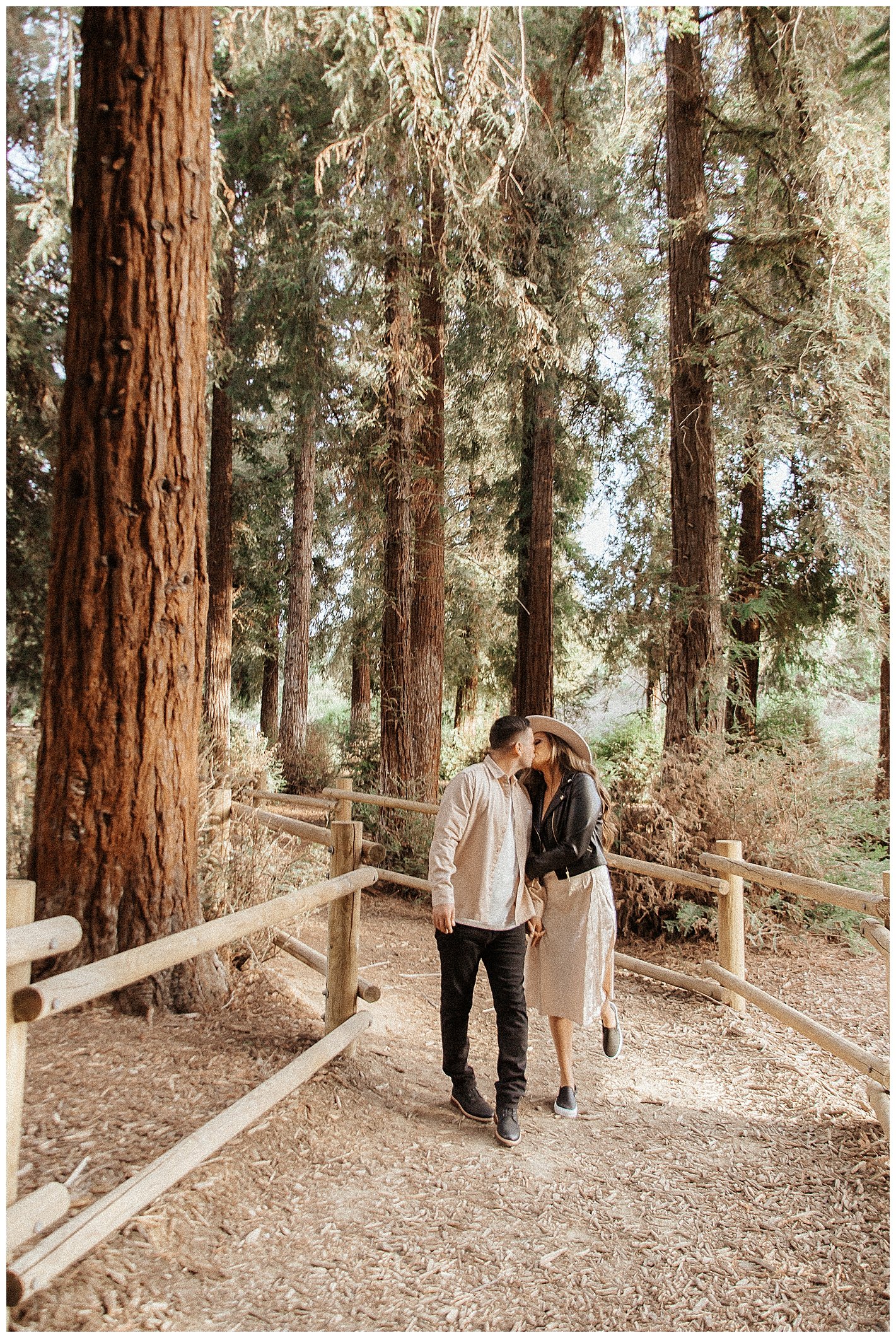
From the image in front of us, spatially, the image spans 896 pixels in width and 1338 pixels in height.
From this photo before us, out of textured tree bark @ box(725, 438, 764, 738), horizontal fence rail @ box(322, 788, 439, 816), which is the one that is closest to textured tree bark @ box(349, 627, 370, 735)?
horizontal fence rail @ box(322, 788, 439, 816)

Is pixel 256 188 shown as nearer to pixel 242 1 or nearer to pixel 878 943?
pixel 242 1

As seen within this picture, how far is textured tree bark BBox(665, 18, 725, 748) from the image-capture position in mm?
8141

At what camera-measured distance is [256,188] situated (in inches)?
424

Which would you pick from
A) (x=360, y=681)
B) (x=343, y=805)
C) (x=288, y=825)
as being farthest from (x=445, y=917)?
(x=360, y=681)

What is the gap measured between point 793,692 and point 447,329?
260 inches

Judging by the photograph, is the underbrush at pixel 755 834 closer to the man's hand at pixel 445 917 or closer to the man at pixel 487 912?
the man at pixel 487 912

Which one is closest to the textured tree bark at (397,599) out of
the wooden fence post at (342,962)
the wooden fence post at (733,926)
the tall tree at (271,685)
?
the wooden fence post at (733,926)

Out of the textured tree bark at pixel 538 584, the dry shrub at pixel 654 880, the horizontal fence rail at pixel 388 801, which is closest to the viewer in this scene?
the horizontal fence rail at pixel 388 801

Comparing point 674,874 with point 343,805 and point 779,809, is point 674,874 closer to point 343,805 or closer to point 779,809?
point 779,809

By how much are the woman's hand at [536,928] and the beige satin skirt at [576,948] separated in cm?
2

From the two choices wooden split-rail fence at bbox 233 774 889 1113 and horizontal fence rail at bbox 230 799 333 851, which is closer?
wooden split-rail fence at bbox 233 774 889 1113

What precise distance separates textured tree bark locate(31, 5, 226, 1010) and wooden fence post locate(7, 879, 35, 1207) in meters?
1.53

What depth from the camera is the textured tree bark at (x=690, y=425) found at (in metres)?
8.14

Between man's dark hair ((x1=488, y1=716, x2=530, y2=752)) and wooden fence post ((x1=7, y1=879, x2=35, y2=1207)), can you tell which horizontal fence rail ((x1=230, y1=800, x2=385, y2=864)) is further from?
wooden fence post ((x1=7, y1=879, x2=35, y2=1207))
